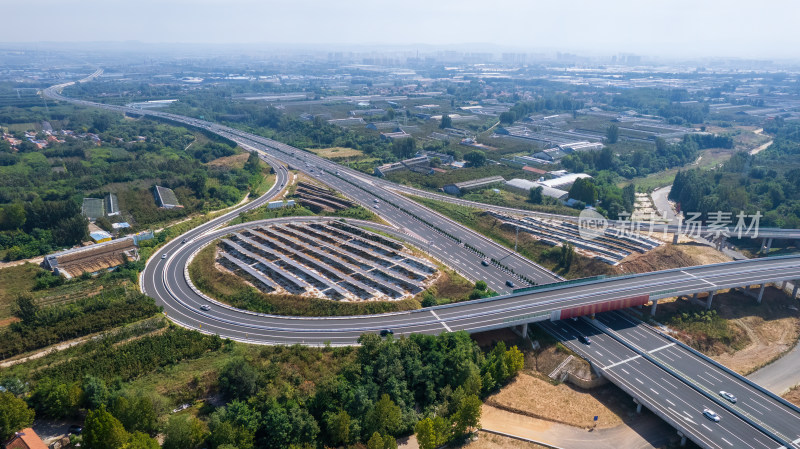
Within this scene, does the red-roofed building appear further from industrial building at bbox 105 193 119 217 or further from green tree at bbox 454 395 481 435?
industrial building at bbox 105 193 119 217

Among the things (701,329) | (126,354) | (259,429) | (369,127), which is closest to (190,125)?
(369,127)

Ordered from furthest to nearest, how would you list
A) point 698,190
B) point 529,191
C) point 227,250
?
point 529,191 < point 698,190 < point 227,250

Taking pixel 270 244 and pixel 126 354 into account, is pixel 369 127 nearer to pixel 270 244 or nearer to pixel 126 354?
pixel 270 244

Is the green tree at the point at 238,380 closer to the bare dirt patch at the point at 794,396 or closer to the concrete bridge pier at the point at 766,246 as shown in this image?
the bare dirt patch at the point at 794,396

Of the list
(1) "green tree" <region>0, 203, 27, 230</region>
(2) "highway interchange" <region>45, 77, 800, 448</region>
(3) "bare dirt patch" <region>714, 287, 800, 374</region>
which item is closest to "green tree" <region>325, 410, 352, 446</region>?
(2) "highway interchange" <region>45, 77, 800, 448</region>

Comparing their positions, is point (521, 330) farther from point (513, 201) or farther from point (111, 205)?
point (111, 205)

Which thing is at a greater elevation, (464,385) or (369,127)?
(369,127)

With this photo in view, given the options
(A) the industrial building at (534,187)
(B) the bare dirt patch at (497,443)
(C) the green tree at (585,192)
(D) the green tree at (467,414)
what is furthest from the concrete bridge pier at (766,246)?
(D) the green tree at (467,414)
